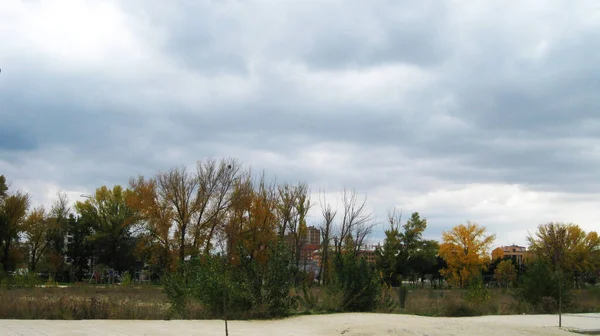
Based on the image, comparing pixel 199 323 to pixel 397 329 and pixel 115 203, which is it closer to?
pixel 397 329

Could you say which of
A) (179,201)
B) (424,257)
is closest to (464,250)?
(424,257)

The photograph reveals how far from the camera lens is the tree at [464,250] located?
65.1 meters

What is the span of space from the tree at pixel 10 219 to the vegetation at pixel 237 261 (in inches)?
5.3

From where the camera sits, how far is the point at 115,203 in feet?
227

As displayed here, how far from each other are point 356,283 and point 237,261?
5.07 meters

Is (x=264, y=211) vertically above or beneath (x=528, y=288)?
above

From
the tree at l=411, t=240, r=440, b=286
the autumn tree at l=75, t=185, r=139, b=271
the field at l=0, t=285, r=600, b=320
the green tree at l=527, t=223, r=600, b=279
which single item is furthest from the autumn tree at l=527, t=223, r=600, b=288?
the autumn tree at l=75, t=185, r=139, b=271

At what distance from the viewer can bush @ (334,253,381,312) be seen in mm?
22609

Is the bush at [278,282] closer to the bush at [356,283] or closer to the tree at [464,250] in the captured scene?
the bush at [356,283]

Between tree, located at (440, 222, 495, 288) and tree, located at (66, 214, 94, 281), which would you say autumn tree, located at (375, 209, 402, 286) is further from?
tree, located at (66, 214, 94, 281)

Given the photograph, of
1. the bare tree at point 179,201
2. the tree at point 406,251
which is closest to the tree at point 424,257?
the tree at point 406,251

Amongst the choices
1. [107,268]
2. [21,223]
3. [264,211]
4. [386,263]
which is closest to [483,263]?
[386,263]

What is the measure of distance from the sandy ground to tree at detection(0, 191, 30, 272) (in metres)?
46.2

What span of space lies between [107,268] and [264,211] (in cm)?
2417
